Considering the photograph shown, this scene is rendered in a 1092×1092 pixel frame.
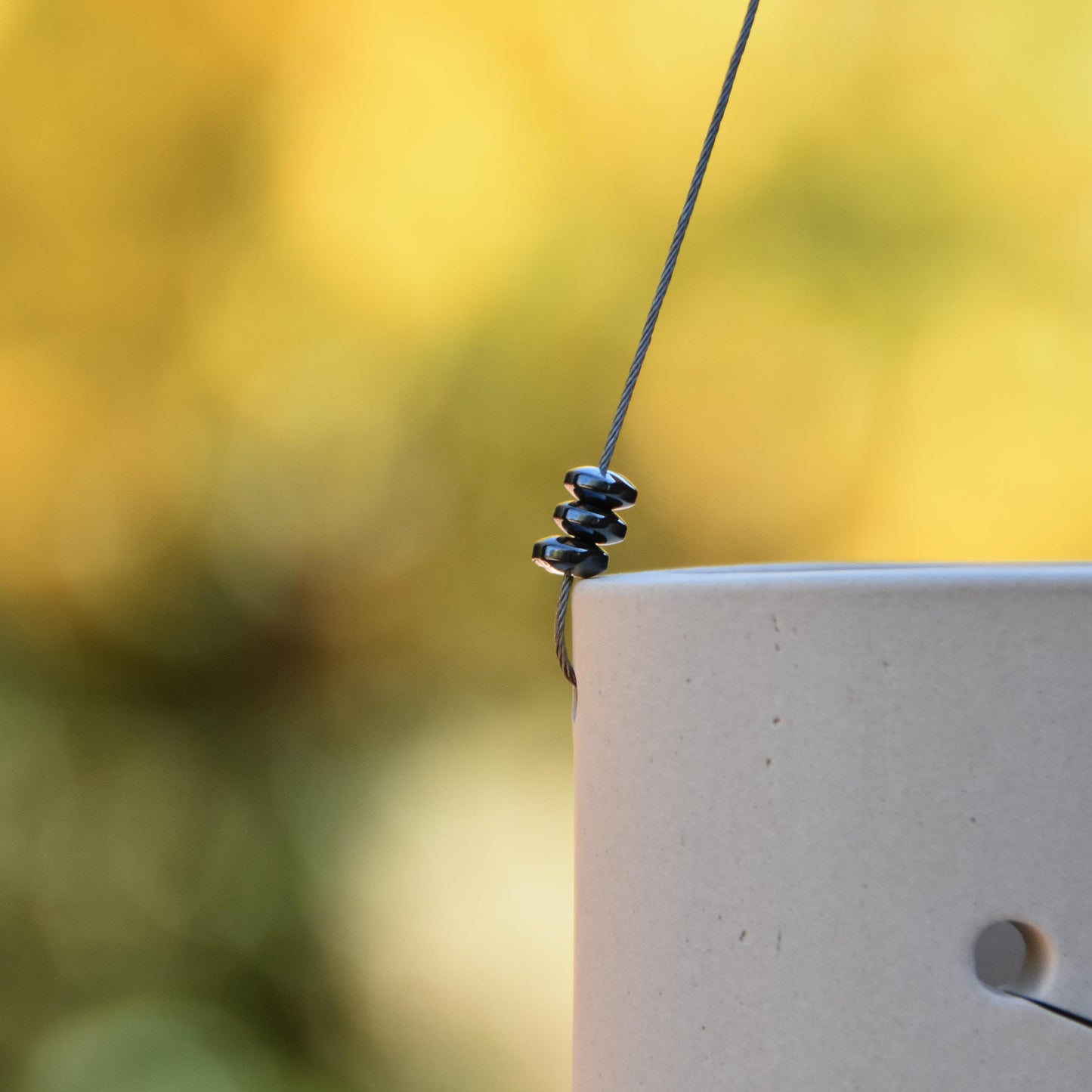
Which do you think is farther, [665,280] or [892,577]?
[665,280]

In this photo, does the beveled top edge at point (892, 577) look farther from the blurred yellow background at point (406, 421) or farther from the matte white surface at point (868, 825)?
the blurred yellow background at point (406, 421)

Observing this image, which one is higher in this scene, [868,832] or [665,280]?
[665,280]

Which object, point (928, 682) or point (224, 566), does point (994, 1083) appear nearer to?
point (928, 682)

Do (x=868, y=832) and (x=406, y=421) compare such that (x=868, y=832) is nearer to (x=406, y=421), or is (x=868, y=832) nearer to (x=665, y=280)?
(x=665, y=280)

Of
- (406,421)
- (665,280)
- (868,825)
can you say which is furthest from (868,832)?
(406,421)

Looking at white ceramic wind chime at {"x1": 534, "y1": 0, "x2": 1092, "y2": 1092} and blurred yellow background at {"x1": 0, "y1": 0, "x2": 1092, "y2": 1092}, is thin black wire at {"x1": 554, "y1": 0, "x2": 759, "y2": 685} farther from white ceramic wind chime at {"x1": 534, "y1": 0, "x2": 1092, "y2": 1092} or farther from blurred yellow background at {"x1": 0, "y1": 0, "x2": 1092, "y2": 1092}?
blurred yellow background at {"x1": 0, "y1": 0, "x2": 1092, "y2": 1092}

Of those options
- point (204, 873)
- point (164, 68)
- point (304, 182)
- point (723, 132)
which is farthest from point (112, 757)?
point (723, 132)
